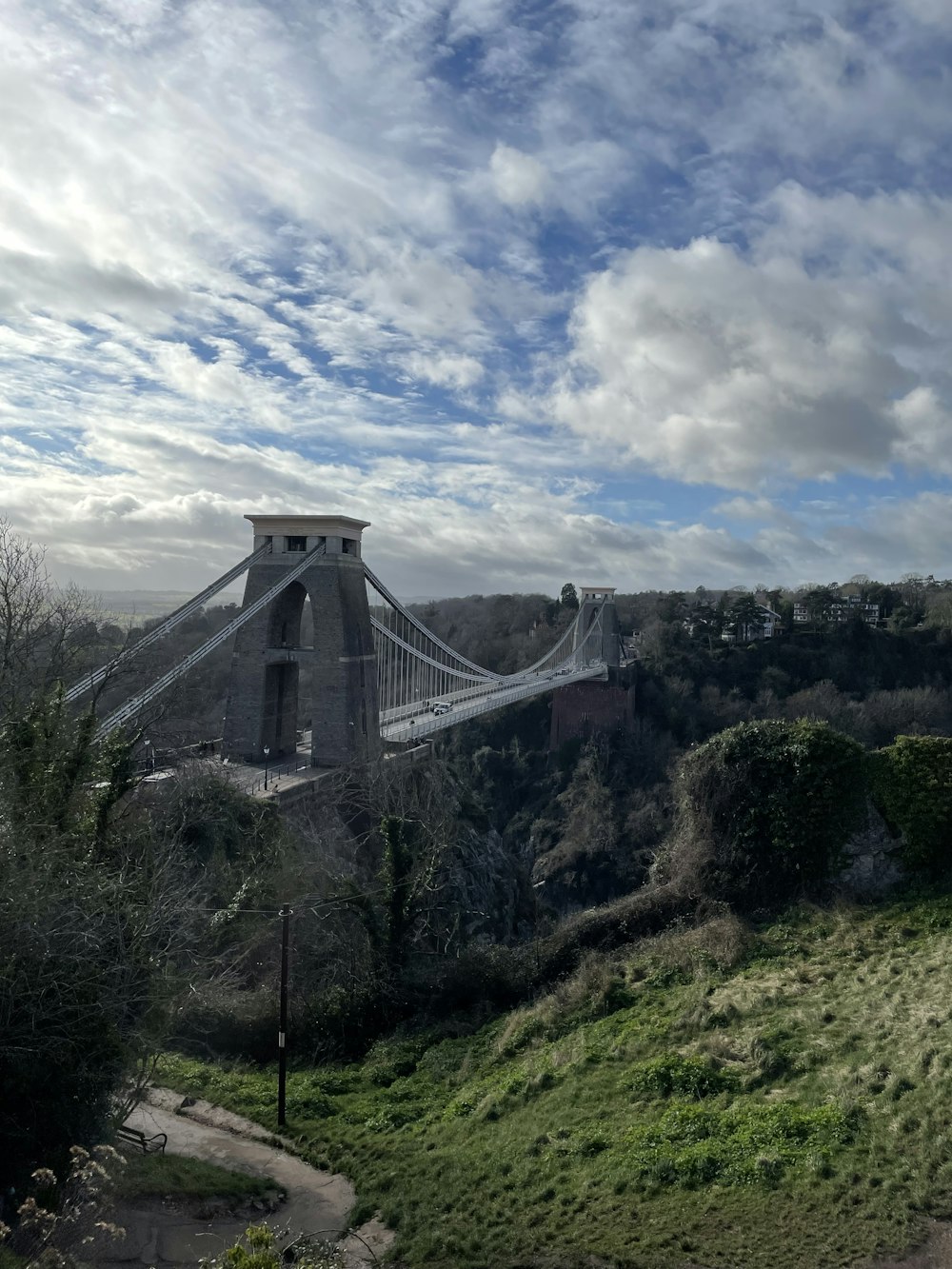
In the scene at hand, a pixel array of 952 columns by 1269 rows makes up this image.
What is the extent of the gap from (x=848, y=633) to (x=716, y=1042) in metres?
37.2

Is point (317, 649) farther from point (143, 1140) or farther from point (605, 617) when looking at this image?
point (605, 617)

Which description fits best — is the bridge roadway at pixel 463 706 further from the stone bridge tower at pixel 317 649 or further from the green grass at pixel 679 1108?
the green grass at pixel 679 1108

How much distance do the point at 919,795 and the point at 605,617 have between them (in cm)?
3508

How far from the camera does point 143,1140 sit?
6371 millimetres

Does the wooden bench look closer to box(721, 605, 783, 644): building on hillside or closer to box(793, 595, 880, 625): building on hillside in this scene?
box(721, 605, 783, 644): building on hillside

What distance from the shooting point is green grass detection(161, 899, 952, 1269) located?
15.2 feet

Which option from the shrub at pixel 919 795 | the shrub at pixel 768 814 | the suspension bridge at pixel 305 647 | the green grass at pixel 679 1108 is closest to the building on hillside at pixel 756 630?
the suspension bridge at pixel 305 647

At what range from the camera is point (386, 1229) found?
5.46 m

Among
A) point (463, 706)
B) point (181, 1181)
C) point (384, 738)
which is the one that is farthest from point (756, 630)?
point (181, 1181)

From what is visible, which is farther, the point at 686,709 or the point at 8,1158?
the point at 686,709

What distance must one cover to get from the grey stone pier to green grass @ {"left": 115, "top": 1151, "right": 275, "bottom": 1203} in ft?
123

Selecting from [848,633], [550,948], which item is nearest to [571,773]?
[848,633]

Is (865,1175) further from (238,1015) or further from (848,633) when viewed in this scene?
(848,633)

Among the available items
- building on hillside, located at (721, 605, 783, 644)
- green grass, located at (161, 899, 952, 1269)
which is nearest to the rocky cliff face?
green grass, located at (161, 899, 952, 1269)
